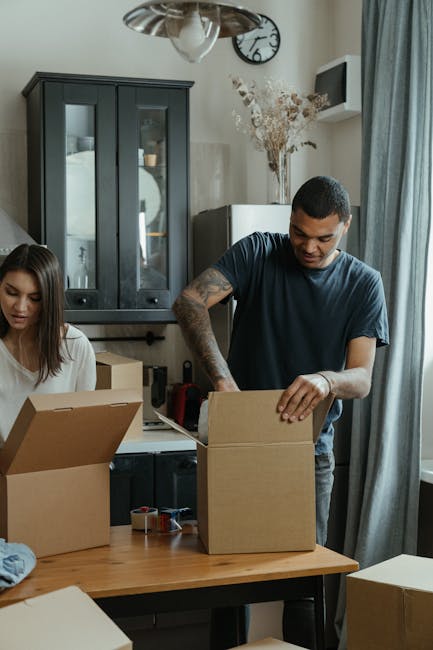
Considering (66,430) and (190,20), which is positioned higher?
(190,20)

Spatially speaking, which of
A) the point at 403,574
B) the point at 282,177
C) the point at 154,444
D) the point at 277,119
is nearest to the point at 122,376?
the point at 154,444

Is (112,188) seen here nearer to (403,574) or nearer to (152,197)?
(152,197)

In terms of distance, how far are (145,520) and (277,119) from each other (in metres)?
2.20

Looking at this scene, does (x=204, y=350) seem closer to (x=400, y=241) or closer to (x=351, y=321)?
(x=351, y=321)

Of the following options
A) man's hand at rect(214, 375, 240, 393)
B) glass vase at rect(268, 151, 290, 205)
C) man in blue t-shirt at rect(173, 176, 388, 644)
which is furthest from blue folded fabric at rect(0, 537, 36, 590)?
glass vase at rect(268, 151, 290, 205)

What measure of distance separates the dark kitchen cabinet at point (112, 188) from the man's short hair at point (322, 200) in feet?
4.96

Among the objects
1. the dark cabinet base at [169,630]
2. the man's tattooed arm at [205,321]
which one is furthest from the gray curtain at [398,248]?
the man's tattooed arm at [205,321]

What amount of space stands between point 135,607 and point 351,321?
3.44 ft

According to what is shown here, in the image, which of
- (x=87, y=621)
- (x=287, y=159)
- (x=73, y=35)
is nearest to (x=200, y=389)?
(x=287, y=159)

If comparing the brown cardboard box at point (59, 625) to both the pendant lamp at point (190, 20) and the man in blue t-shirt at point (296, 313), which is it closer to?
the man in blue t-shirt at point (296, 313)

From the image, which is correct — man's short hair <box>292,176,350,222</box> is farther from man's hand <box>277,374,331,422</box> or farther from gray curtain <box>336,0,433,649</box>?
gray curtain <box>336,0,433,649</box>

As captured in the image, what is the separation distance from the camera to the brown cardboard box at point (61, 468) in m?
2.01

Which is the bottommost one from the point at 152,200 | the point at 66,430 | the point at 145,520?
the point at 145,520

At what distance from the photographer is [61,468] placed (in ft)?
6.98
